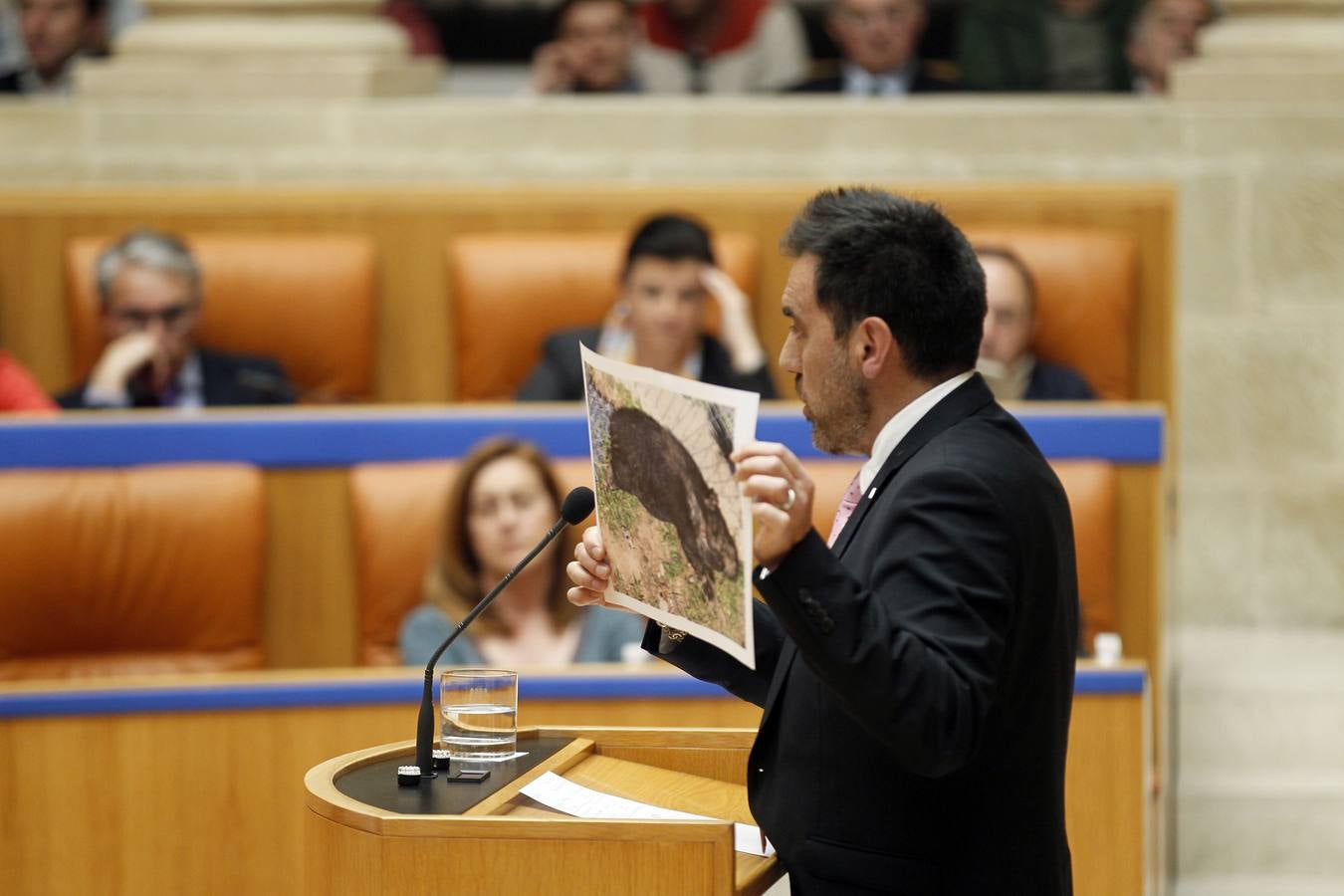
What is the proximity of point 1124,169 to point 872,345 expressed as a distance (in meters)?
3.50

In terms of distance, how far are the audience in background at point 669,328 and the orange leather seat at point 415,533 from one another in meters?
0.66

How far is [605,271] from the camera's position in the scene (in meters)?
4.63

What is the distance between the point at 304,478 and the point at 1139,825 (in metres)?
1.74

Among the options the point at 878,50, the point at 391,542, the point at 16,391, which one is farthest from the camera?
the point at 878,50

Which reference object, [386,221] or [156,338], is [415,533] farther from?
[386,221]

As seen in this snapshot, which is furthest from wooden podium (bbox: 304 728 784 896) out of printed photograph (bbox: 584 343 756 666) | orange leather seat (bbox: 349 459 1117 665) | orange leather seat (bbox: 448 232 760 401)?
orange leather seat (bbox: 448 232 760 401)

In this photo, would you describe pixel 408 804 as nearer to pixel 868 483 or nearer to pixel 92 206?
pixel 868 483

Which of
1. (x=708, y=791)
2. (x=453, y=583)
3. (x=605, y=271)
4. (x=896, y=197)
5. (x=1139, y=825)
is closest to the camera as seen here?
(x=896, y=197)

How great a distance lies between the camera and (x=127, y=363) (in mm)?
4285

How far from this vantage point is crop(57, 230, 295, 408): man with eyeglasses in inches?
170

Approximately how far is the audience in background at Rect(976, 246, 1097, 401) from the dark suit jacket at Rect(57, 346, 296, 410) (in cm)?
163

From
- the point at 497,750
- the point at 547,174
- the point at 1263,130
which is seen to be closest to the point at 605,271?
the point at 547,174

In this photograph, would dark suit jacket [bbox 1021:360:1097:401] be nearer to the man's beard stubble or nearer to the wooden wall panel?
the wooden wall panel

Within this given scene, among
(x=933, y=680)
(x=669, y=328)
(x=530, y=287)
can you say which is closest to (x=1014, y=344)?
(x=669, y=328)
